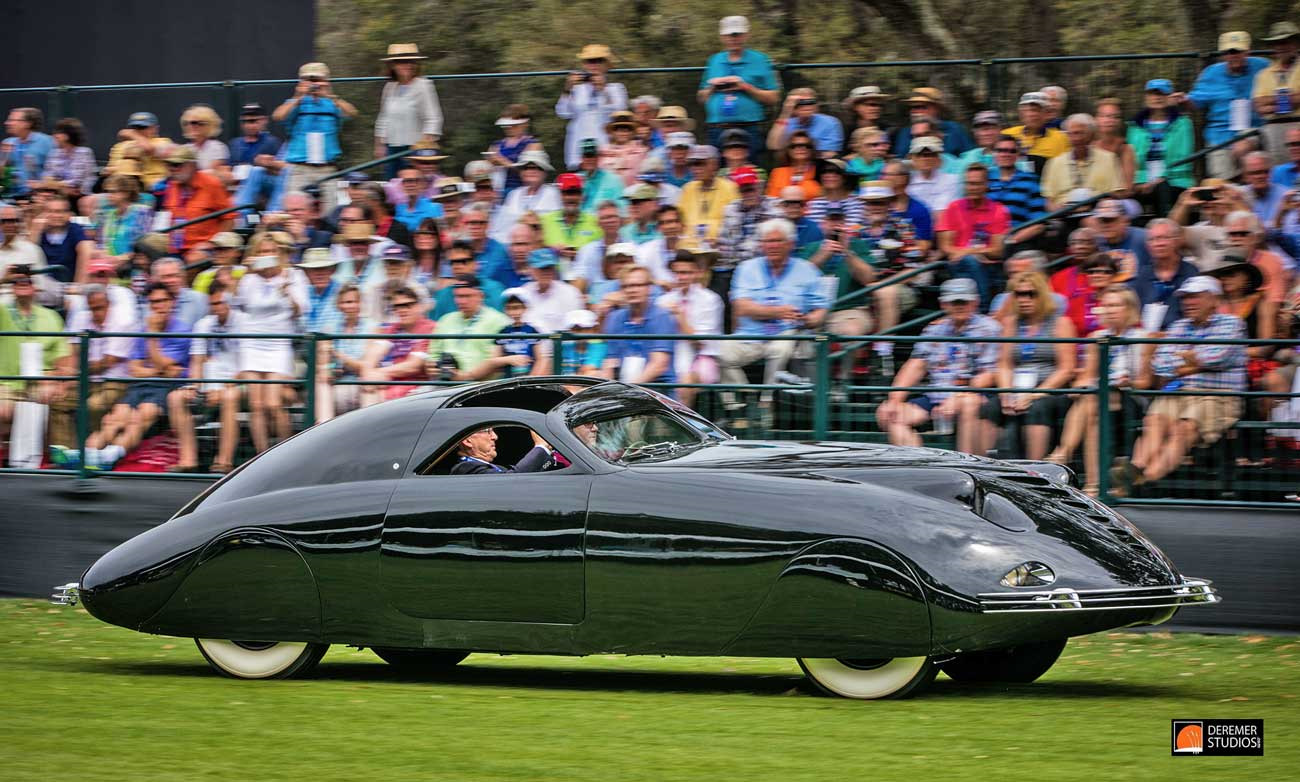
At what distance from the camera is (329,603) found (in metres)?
7.88

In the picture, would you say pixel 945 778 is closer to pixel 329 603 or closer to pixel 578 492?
pixel 578 492

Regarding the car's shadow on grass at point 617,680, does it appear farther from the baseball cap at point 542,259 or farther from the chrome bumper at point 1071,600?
the baseball cap at point 542,259

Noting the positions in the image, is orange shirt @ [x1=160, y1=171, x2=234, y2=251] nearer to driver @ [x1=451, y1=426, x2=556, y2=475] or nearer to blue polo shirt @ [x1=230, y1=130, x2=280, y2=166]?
blue polo shirt @ [x1=230, y1=130, x2=280, y2=166]

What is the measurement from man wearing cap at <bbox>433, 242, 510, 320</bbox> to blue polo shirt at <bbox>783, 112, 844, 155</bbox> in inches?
107

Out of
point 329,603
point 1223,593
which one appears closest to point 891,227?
point 1223,593

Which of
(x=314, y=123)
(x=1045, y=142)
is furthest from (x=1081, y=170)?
(x=314, y=123)

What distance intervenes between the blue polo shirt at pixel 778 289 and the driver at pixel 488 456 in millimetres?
3730

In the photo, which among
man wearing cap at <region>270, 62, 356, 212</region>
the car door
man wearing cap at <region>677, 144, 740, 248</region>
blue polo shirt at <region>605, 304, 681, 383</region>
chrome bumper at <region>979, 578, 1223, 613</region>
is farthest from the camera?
man wearing cap at <region>270, 62, 356, 212</region>

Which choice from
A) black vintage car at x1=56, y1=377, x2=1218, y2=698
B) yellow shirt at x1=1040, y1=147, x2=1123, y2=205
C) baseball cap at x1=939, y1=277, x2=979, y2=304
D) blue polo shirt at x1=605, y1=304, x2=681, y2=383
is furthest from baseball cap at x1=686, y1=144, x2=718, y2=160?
black vintage car at x1=56, y1=377, x2=1218, y2=698

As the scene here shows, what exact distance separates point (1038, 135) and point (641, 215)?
3052 millimetres

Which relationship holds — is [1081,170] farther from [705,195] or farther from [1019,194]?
[705,195]

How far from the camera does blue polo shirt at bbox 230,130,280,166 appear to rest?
15.7 m

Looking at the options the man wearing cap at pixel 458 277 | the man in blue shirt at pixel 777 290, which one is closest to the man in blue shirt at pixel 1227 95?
the man in blue shirt at pixel 777 290

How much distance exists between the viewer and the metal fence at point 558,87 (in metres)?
13.6
